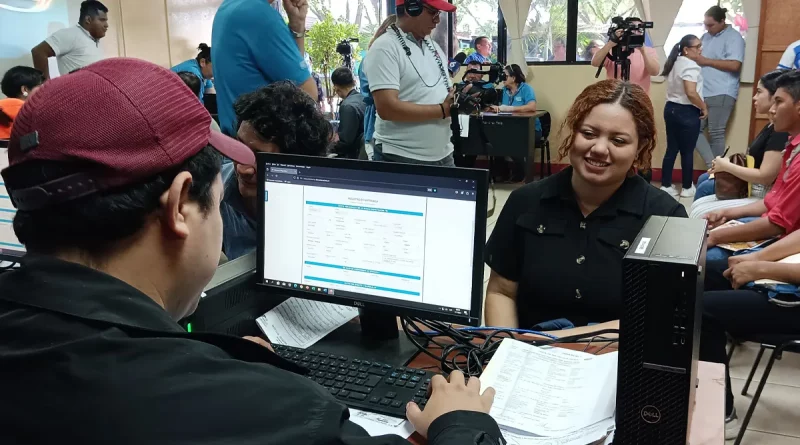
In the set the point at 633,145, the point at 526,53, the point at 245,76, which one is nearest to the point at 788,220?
the point at 633,145

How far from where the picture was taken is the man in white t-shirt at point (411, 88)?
2.76 m

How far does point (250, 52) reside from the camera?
227 centimetres

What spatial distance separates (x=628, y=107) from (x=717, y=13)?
15.5 feet

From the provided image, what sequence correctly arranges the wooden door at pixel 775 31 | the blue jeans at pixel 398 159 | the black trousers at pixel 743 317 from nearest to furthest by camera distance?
the black trousers at pixel 743 317 < the blue jeans at pixel 398 159 < the wooden door at pixel 775 31

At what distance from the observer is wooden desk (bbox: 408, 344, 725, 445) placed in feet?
3.38

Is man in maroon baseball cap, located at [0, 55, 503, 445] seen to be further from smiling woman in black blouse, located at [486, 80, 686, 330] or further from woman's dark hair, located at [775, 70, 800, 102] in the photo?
woman's dark hair, located at [775, 70, 800, 102]

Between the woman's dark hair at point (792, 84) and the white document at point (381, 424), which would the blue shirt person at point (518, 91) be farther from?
the white document at point (381, 424)

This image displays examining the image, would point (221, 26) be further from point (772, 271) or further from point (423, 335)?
point (772, 271)

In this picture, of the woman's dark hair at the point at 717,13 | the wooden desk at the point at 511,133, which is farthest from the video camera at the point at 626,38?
the woman's dark hair at the point at 717,13

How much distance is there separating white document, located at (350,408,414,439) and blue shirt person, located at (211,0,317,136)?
1.33 m

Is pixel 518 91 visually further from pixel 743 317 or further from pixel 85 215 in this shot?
pixel 85 215

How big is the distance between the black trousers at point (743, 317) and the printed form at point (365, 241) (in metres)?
1.24

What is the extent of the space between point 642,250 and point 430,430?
1.29 ft

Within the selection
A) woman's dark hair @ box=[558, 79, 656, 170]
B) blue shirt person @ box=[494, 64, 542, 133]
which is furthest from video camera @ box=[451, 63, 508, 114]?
blue shirt person @ box=[494, 64, 542, 133]
